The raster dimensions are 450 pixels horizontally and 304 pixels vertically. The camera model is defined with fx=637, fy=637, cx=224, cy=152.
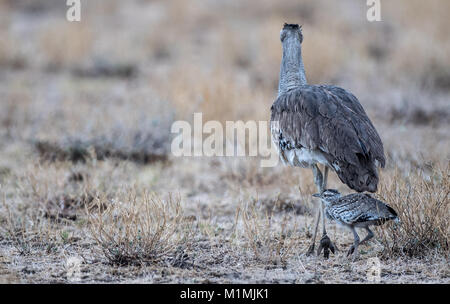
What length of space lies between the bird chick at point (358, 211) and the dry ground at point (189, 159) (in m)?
0.40

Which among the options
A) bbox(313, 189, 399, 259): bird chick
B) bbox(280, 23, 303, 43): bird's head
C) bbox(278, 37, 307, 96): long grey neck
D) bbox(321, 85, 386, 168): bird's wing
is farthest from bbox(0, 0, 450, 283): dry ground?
bbox(280, 23, 303, 43): bird's head

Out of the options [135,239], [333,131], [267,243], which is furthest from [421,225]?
[135,239]

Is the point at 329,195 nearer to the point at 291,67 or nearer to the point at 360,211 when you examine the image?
the point at 360,211

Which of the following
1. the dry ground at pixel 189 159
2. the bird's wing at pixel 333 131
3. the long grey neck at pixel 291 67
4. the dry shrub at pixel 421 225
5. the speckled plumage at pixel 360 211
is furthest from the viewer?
the long grey neck at pixel 291 67

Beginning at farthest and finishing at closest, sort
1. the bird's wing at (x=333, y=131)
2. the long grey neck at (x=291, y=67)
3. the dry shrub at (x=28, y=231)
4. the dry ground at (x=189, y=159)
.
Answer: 1. the long grey neck at (x=291, y=67)
2. the dry shrub at (x=28, y=231)
3. the dry ground at (x=189, y=159)
4. the bird's wing at (x=333, y=131)

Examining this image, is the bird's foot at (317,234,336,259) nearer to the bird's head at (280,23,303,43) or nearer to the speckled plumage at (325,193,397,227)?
the speckled plumage at (325,193,397,227)

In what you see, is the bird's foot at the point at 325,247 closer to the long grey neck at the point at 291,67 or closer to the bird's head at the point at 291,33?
the long grey neck at the point at 291,67

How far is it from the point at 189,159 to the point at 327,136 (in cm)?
334

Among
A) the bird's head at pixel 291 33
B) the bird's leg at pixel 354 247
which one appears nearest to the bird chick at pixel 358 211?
the bird's leg at pixel 354 247

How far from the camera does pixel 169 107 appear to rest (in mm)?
8484

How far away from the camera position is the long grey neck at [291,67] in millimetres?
5500

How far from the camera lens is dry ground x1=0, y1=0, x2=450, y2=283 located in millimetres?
4781

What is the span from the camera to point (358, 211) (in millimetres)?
4465

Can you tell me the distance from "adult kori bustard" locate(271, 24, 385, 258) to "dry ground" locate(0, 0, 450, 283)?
1.98 feet
